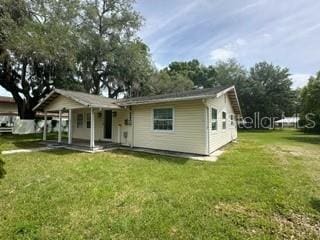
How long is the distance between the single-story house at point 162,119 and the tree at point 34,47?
407 cm

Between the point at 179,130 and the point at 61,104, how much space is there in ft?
25.9

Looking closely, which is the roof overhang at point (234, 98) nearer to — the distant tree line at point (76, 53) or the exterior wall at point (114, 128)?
the exterior wall at point (114, 128)

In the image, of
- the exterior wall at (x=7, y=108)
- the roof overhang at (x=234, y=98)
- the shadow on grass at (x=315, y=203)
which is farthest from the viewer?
the exterior wall at (x=7, y=108)

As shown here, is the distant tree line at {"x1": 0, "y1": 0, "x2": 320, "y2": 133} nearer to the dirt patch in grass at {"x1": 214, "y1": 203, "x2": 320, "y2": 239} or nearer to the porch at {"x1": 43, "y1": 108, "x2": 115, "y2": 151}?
the porch at {"x1": 43, "y1": 108, "x2": 115, "y2": 151}

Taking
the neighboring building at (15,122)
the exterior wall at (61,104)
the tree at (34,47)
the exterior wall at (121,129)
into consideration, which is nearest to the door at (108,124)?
the exterior wall at (121,129)

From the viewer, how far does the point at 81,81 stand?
917 inches

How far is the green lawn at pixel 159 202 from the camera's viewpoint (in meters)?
3.57

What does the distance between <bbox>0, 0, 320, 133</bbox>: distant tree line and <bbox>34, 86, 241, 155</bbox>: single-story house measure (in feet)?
15.5

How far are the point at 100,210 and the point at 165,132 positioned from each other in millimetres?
7154

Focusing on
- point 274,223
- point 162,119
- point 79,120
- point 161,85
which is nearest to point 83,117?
point 79,120

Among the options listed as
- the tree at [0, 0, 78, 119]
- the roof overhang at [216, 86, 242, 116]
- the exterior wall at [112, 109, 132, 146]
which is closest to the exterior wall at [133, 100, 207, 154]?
the exterior wall at [112, 109, 132, 146]

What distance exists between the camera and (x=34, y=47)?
1521 cm

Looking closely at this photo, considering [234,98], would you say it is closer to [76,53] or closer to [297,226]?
[297,226]

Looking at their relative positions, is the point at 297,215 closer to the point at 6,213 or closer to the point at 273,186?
the point at 273,186
